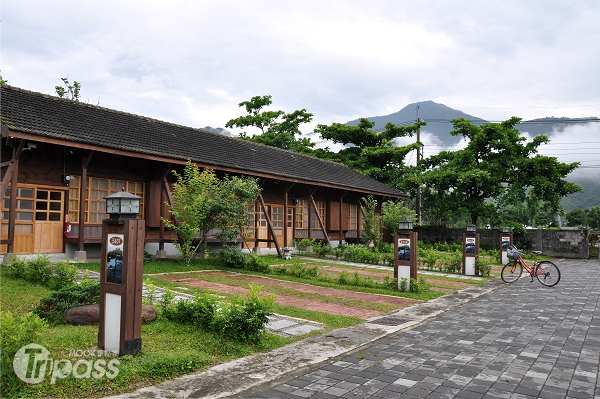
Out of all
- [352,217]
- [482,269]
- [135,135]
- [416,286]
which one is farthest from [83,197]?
[352,217]

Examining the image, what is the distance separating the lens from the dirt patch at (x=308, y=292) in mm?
8375

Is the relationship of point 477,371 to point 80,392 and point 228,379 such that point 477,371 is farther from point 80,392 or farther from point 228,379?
point 80,392

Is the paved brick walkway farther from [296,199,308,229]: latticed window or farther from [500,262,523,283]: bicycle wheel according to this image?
[296,199,308,229]: latticed window

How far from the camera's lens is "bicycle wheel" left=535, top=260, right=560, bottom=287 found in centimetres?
1250

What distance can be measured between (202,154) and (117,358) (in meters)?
11.6

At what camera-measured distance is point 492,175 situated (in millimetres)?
26578

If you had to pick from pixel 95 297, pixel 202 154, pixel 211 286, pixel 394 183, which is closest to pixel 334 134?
pixel 394 183

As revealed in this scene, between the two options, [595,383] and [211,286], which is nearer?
[595,383]

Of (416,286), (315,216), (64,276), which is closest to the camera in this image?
(64,276)

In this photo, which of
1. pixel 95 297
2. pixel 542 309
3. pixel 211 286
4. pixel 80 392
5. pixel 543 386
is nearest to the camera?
pixel 80 392

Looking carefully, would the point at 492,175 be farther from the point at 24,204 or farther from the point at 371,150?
the point at 24,204

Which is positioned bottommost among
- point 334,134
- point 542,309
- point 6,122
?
point 542,309

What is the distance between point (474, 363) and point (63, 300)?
5.54 metres

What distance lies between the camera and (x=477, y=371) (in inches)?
193
